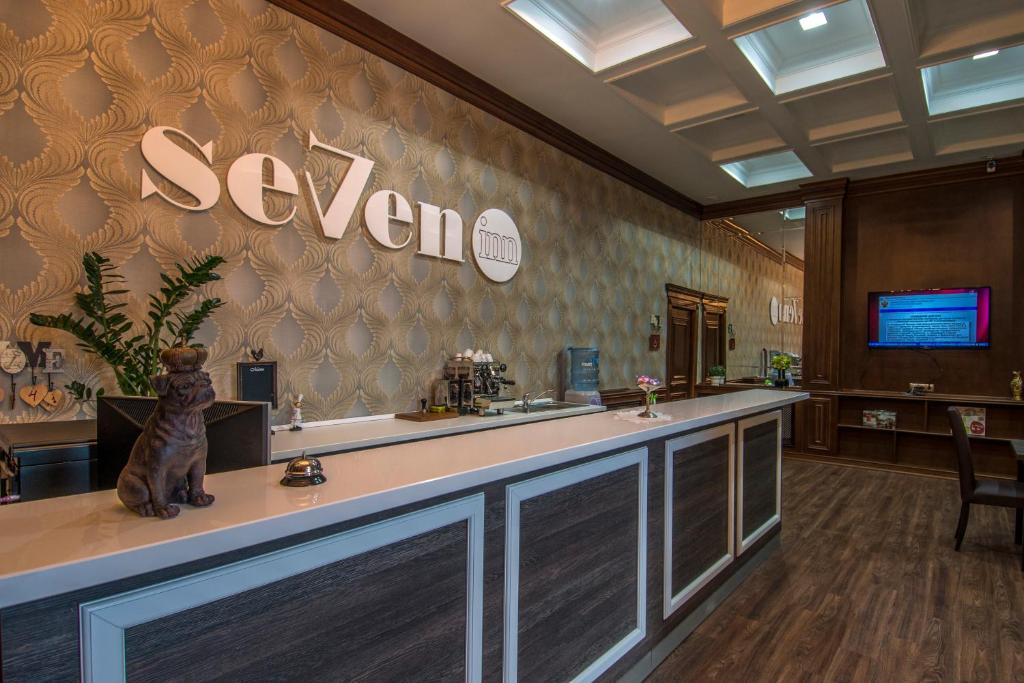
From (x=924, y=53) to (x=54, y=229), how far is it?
17.9 feet

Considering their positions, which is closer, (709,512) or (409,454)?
(409,454)

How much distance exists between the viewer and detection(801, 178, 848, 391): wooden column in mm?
6520

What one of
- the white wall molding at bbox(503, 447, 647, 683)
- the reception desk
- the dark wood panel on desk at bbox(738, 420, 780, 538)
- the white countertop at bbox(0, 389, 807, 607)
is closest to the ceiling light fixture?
the dark wood panel on desk at bbox(738, 420, 780, 538)

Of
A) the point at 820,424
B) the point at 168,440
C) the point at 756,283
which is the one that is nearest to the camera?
the point at 168,440

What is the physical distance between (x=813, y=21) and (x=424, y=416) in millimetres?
3948

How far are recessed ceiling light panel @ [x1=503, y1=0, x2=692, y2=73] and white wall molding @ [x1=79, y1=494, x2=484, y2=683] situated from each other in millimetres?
3312

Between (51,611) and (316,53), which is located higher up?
(316,53)

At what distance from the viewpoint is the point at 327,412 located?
3229 millimetres

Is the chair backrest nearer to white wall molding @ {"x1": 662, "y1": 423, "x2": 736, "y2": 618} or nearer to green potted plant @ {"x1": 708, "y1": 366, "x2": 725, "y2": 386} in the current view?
white wall molding @ {"x1": 662, "y1": 423, "x2": 736, "y2": 618}

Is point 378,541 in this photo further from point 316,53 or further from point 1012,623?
point 1012,623

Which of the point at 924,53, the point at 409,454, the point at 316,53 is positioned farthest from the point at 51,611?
the point at 924,53

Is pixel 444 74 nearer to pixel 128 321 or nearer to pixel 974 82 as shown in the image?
pixel 128 321

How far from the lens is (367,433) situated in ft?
9.51

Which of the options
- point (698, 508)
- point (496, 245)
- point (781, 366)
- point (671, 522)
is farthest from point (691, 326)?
point (671, 522)
